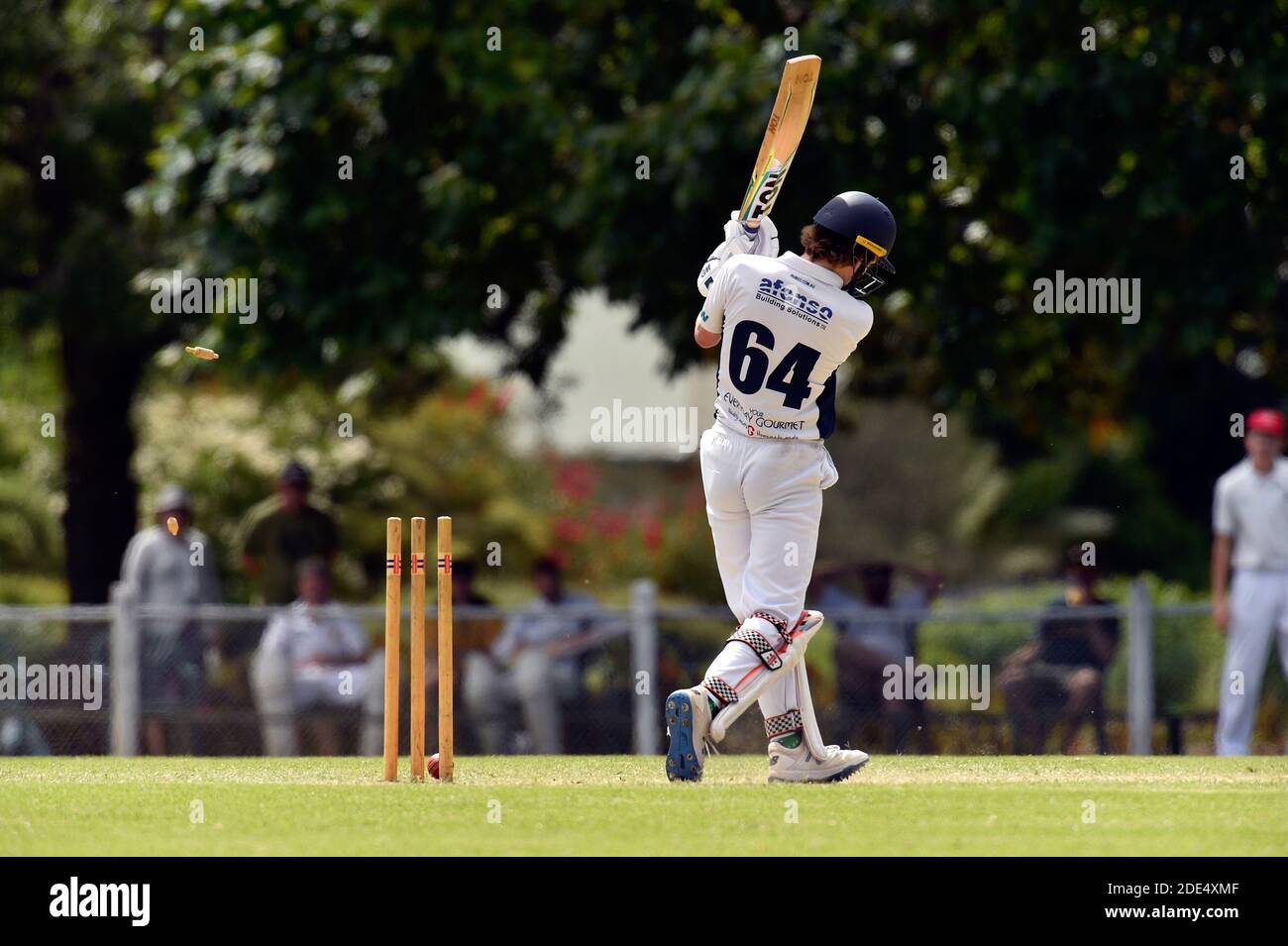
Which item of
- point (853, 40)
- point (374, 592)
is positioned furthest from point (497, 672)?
point (374, 592)

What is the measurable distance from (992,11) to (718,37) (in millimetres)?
1947

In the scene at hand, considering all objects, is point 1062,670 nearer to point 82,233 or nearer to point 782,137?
point 782,137

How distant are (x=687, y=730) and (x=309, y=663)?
6.24 meters

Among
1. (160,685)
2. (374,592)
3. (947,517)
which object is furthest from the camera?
(947,517)

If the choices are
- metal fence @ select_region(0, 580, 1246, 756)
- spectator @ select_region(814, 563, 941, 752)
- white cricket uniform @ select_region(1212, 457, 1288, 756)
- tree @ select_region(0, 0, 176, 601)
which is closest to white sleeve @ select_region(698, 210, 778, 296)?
spectator @ select_region(814, 563, 941, 752)

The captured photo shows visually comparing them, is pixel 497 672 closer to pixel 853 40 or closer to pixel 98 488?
pixel 853 40

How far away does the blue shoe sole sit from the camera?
801 centimetres

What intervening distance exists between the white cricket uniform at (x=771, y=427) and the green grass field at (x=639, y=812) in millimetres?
709

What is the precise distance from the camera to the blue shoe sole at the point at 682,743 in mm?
8008

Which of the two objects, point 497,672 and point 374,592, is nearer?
point 497,672

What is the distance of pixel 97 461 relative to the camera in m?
19.3

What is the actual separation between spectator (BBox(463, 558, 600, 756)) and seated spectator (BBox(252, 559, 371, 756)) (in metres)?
0.77

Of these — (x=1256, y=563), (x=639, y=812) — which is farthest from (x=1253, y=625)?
(x=639, y=812)

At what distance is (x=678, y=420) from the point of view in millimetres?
14531
